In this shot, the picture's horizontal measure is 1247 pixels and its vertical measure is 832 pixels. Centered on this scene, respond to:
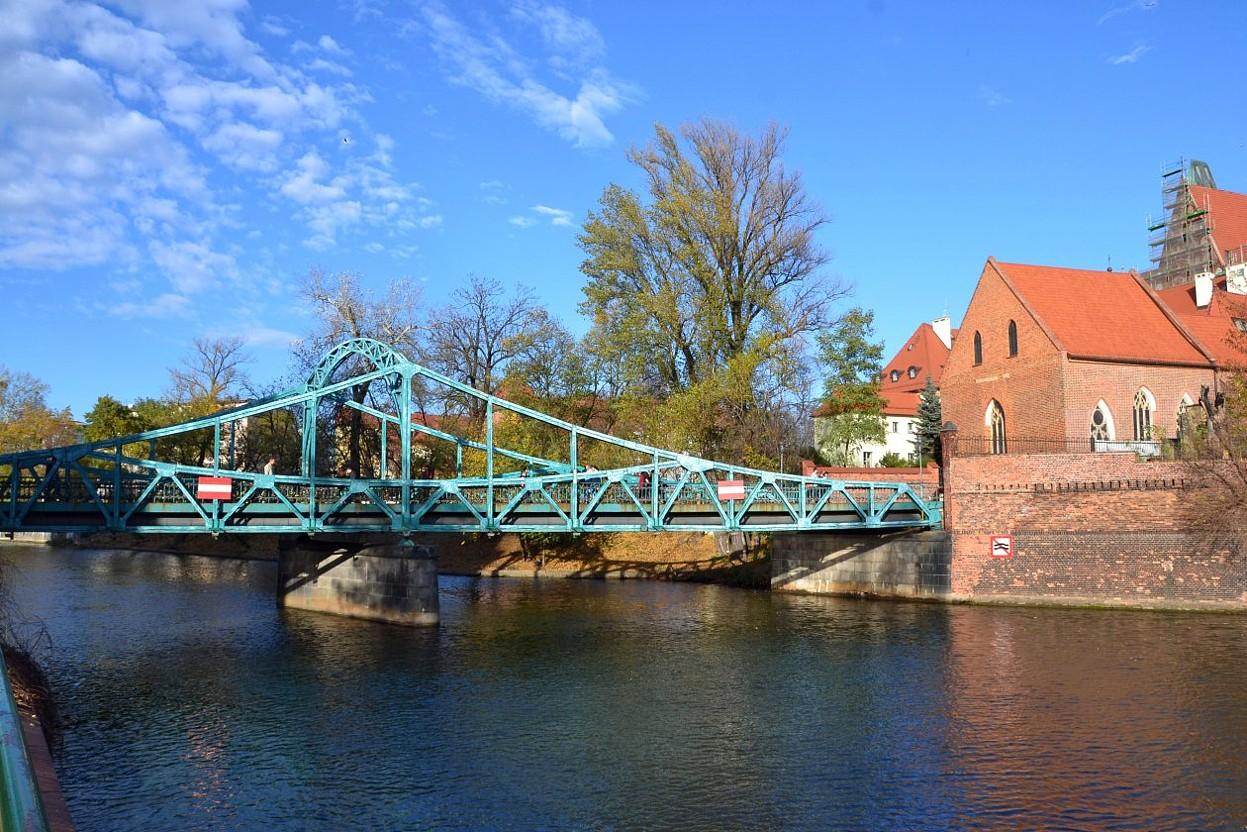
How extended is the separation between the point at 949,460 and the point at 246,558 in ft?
110

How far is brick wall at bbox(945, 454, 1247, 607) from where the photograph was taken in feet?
83.3

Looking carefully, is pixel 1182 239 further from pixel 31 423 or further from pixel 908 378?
pixel 31 423

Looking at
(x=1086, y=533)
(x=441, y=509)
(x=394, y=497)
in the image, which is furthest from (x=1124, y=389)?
(x=394, y=497)

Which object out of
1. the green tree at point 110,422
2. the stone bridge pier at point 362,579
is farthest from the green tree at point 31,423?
the stone bridge pier at point 362,579

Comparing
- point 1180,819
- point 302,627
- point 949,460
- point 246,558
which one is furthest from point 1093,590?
point 246,558

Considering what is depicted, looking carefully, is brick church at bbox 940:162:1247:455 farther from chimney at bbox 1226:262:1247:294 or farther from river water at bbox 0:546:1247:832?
river water at bbox 0:546:1247:832

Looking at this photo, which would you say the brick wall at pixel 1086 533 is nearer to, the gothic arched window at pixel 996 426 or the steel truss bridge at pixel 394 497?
the steel truss bridge at pixel 394 497

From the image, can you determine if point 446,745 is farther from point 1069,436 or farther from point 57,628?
point 1069,436

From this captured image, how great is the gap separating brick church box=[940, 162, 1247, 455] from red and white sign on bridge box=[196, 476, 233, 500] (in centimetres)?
2537

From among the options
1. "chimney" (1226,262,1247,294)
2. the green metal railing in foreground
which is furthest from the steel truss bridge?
"chimney" (1226,262,1247,294)

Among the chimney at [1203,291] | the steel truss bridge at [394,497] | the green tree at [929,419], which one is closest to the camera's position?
the steel truss bridge at [394,497]

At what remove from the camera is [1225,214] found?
57625 millimetres

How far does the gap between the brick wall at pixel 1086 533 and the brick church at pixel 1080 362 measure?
5.38 metres

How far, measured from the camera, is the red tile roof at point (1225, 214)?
56.4m
